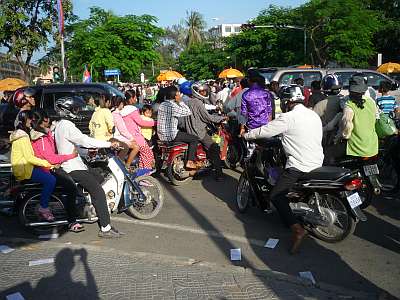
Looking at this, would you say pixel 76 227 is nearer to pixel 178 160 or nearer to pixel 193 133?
pixel 178 160

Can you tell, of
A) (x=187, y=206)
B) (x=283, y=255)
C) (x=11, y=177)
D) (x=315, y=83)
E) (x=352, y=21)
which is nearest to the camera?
(x=283, y=255)

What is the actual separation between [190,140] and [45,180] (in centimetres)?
304

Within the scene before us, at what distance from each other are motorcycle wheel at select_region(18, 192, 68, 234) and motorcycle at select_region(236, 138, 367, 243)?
250cm

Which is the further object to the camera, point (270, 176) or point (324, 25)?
point (324, 25)

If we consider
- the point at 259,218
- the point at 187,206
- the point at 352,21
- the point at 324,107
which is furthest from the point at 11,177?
the point at 352,21

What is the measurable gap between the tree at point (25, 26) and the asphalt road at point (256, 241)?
1881cm

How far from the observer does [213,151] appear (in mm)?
8078

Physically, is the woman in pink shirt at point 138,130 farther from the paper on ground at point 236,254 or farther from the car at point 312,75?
the car at point 312,75

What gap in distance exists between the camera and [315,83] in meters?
7.54

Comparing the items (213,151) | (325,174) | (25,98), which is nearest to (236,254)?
(325,174)

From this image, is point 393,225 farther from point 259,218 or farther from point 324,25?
point 324,25

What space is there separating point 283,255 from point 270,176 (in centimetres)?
103

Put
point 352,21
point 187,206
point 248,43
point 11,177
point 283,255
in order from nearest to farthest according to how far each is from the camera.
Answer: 1. point 283,255
2. point 11,177
3. point 187,206
4. point 352,21
5. point 248,43

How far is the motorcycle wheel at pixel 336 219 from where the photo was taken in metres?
4.84
